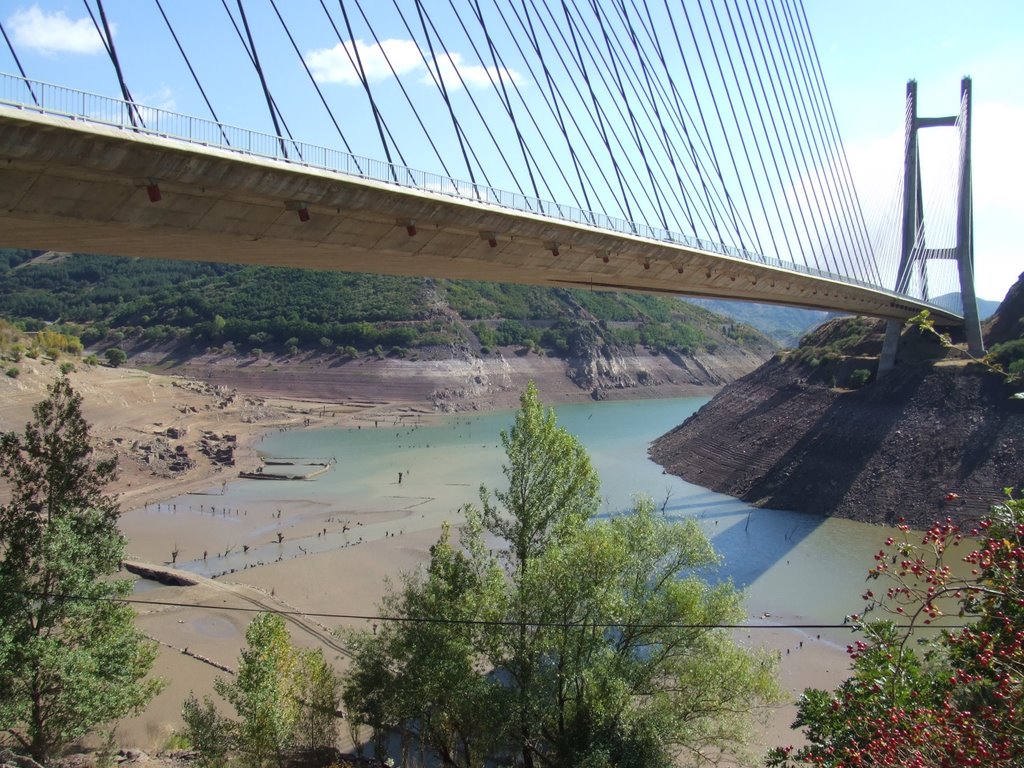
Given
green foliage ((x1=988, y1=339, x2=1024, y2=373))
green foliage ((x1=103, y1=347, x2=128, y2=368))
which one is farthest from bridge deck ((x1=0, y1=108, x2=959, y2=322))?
green foliage ((x1=103, y1=347, x2=128, y2=368))

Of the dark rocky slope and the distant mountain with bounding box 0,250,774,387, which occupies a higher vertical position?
the distant mountain with bounding box 0,250,774,387

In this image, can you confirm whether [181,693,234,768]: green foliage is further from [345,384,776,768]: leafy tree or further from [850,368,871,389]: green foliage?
[850,368,871,389]: green foliage

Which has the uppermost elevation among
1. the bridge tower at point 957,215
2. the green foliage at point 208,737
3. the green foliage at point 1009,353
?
the bridge tower at point 957,215

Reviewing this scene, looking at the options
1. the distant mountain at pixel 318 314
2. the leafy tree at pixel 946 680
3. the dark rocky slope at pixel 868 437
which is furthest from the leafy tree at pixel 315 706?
the distant mountain at pixel 318 314

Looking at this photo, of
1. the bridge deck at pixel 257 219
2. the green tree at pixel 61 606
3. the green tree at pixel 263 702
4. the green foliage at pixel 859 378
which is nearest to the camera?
the bridge deck at pixel 257 219

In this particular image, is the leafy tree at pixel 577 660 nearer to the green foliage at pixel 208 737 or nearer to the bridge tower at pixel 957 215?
the green foliage at pixel 208 737

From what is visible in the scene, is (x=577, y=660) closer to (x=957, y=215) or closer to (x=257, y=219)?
(x=257, y=219)
